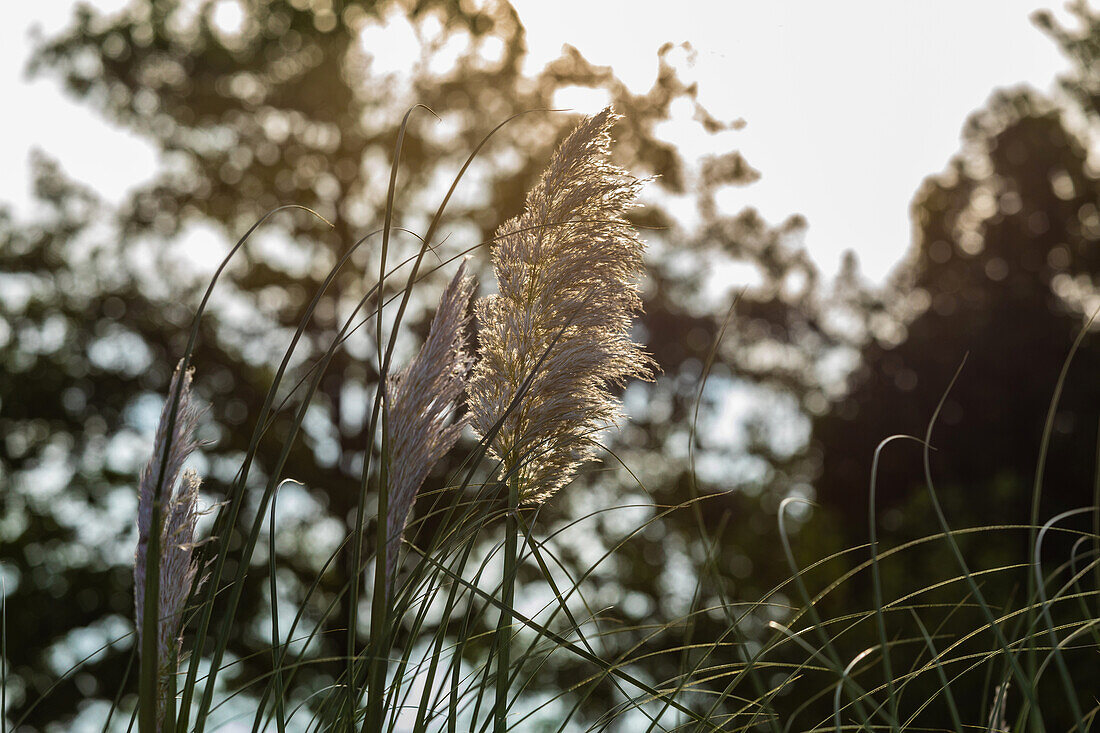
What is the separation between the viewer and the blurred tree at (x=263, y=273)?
1257 centimetres

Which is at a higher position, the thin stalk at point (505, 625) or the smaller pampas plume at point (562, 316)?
the smaller pampas plume at point (562, 316)

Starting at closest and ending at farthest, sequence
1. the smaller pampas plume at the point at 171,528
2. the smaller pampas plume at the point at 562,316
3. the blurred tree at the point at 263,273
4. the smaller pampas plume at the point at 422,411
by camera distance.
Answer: the smaller pampas plume at the point at 171,528 → the smaller pampas plume at the point at 422,411 → the smaller pampas plume at the point at 562,316 → the blurred tree at the point at 263,273

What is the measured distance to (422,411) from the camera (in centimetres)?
165

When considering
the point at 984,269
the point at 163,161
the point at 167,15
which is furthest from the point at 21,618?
the point at 984,269

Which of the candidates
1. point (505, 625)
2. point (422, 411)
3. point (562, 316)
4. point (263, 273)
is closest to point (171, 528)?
point (422, 411)

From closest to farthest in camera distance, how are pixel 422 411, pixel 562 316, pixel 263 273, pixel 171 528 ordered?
pixel 171 528 < pixel 422 411 < pixel 562 316 < pixel 263 273

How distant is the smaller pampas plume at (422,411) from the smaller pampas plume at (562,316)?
249 mm

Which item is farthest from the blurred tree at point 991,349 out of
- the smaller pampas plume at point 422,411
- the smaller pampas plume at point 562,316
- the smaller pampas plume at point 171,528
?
the smaller pampas plume at point 171,528

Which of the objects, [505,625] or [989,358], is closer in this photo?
[505,625]

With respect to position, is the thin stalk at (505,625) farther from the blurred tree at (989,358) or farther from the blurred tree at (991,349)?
the blurred tree at (991,349)

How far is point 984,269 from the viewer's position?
51.0 ft

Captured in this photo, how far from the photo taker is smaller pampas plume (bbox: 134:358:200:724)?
1378 mm

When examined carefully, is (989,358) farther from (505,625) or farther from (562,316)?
(505,625)

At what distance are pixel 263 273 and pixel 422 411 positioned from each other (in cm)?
1266
